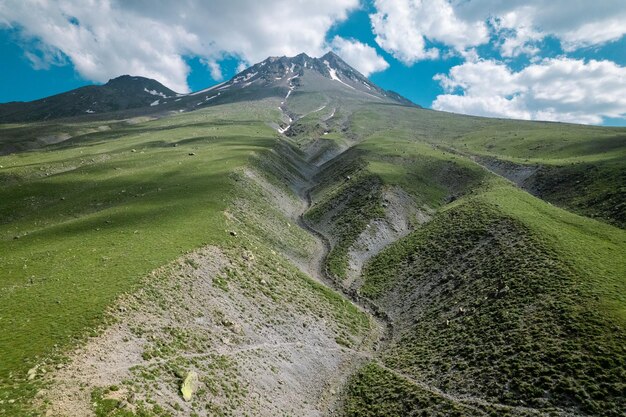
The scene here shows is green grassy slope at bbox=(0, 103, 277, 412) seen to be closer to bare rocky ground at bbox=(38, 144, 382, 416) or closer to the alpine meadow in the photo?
the alpine meadow

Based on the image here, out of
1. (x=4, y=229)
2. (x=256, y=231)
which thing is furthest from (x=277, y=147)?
(x=4, y=229)

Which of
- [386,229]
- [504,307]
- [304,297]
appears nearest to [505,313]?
[504,307]

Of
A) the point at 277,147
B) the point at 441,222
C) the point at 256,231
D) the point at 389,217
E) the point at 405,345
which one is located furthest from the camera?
the point at 277,147

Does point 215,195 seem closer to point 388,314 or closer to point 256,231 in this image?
point 256,231

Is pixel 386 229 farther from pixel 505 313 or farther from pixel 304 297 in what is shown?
pixel 505 313

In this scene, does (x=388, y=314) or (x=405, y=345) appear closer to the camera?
(x=405, y=345)

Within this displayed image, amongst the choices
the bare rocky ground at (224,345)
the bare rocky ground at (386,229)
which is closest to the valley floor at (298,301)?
the bare rocky ground at (224,345)
